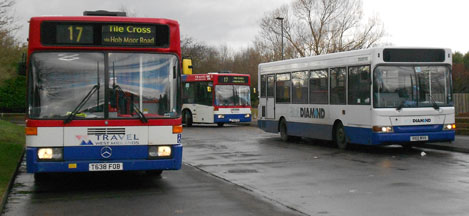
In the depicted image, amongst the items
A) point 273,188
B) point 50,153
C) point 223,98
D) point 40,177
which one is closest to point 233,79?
point 223,98

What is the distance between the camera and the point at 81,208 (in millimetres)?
9289

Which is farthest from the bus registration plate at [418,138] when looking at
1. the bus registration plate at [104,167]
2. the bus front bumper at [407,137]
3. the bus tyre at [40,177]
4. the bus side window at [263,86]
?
the bus tyre at [40,177]

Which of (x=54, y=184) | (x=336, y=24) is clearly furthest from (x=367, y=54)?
(x=336, y=24)

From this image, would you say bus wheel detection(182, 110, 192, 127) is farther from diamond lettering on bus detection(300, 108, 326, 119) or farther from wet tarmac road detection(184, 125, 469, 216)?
diamond lettering on bus detection(300, 108, 326, 119)

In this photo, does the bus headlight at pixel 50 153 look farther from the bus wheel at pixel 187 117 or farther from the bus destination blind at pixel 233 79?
the bus wheel at pixel 187 117

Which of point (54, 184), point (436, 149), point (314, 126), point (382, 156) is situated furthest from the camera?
point (314, 126)

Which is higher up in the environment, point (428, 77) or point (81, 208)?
point (428, 77)

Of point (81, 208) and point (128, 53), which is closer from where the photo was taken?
point (81, 208)

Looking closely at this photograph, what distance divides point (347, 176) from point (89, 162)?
16.6 feet

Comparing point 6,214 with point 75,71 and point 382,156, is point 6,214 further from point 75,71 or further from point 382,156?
point 382,156

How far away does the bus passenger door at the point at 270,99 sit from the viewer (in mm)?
23369

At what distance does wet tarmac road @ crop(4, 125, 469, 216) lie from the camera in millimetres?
8953

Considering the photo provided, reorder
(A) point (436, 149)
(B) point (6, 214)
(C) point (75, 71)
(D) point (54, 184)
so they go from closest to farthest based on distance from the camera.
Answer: (B) point (6, 214), (C) point (75, 71), (D) point (54, 184), (A) point (436, 149)

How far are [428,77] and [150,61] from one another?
9.06 metres
